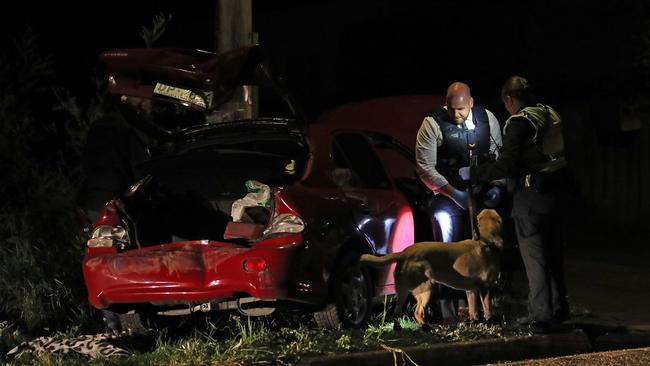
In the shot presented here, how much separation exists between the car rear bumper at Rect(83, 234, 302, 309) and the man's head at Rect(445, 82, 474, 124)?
152cm

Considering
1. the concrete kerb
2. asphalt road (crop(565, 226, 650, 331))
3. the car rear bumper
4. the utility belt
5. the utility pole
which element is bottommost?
asphalt road (crop(565, 226, 650, 331))

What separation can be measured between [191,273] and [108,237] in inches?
31.4

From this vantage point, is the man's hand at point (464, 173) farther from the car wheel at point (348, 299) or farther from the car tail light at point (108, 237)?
the car tail light at point (108, 237)

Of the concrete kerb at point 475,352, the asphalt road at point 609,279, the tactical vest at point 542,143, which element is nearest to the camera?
the concrete kerb at point 475,352

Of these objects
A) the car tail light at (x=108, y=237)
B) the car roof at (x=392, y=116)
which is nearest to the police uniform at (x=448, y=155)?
the car tail light at (x=108, y=237)

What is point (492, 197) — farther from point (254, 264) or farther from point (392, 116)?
point (392, 116)

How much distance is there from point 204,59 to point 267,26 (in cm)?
1782

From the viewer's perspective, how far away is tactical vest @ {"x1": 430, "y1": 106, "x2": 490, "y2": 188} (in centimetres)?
812

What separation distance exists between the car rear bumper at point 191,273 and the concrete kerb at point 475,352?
73 cm

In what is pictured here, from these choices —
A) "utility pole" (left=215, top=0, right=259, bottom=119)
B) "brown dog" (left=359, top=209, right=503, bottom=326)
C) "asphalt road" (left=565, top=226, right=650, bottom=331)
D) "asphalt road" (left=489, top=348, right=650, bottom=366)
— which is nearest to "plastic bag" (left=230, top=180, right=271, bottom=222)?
"brown dog" (left=359, top=209, right=503, bottom=326)

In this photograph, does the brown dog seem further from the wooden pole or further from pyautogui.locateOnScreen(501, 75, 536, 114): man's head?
the wooden pole

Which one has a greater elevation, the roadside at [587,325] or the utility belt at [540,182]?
the utility belt at [540,182]

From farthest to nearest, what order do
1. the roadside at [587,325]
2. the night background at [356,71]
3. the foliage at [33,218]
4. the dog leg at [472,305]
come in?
1. the night background at [356,71]
2. the foliage at [33,218]
3. the dog leg at [472,305]
4. the roadside at [587,325]

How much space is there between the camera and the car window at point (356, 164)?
810 centimetres
